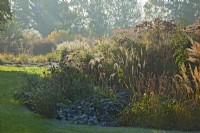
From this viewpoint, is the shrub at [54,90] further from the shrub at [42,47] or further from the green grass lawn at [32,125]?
the shrub at [42,47]

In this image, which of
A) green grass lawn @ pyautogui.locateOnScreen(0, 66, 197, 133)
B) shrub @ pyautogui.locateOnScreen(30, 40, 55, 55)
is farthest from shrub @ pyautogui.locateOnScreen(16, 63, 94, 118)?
shrub @ pyautogui.locateOnScreen(30, 40, 55, 55)

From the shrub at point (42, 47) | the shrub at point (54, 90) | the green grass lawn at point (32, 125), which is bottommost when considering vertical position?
the green grass lawn at point (32, 125)

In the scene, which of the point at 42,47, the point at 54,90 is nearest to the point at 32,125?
the point at 54,90

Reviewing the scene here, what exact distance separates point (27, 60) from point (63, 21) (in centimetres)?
3590

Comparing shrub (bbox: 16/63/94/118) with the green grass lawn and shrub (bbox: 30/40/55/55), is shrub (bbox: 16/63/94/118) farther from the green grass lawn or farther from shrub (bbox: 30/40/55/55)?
shrub (bbox: 30/40/55/55)

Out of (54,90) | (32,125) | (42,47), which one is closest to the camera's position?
(32,125)

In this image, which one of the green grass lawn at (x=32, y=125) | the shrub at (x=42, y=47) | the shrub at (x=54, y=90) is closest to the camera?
the green grass lawn at (x=32, y=125)

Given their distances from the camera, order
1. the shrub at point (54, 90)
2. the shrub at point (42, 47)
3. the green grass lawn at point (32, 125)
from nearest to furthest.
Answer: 1. the green grass lawn at point (32, 125)
2. the shrub at point (54, 90)
3. the shrub at point (42, 47)

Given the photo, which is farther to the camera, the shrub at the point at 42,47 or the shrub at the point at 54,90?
the shrub at the point at 42,47

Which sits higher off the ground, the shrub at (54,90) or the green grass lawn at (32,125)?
the shrub at (54,90)

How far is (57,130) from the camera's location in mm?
5613

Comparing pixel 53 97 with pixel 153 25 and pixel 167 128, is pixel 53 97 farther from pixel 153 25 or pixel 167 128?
pixel 153 25

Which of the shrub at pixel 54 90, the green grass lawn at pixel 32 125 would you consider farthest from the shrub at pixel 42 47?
the green grass lawn at pixel 32 125

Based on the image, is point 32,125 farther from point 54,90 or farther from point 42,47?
point 42,47
